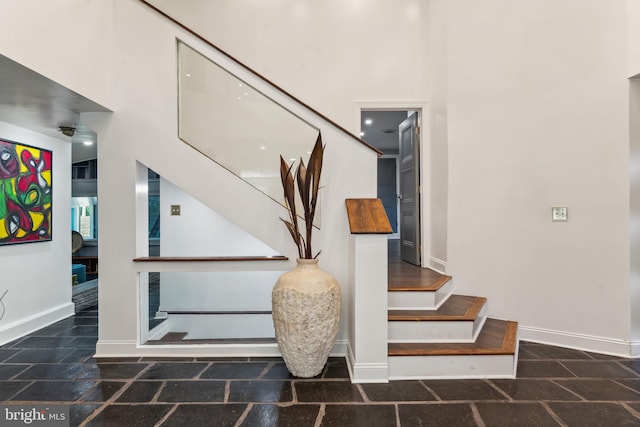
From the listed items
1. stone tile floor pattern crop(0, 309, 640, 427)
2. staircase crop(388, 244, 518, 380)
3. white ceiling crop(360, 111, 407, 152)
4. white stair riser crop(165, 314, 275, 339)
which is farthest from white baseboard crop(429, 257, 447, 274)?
white ceiling crop(360, 111, 407, 152)

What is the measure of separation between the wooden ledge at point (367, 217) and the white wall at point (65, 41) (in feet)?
6.92

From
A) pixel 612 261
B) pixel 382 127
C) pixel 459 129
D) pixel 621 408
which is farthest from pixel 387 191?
pixel 621 408

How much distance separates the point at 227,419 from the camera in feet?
6.13

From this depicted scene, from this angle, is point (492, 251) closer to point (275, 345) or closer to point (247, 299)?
point (275, 345)

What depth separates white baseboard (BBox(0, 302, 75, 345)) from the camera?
3.08 m

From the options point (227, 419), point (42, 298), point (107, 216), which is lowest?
point (227, 419)

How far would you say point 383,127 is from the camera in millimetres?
6902

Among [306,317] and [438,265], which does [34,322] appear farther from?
[438,265]

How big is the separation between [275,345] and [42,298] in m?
2.74

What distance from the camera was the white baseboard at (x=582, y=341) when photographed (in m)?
2.70

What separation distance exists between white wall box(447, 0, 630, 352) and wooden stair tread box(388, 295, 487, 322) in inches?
12.5

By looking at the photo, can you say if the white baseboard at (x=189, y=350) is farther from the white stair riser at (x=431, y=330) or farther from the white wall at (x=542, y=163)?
the white wall at (x=542, y=163)
